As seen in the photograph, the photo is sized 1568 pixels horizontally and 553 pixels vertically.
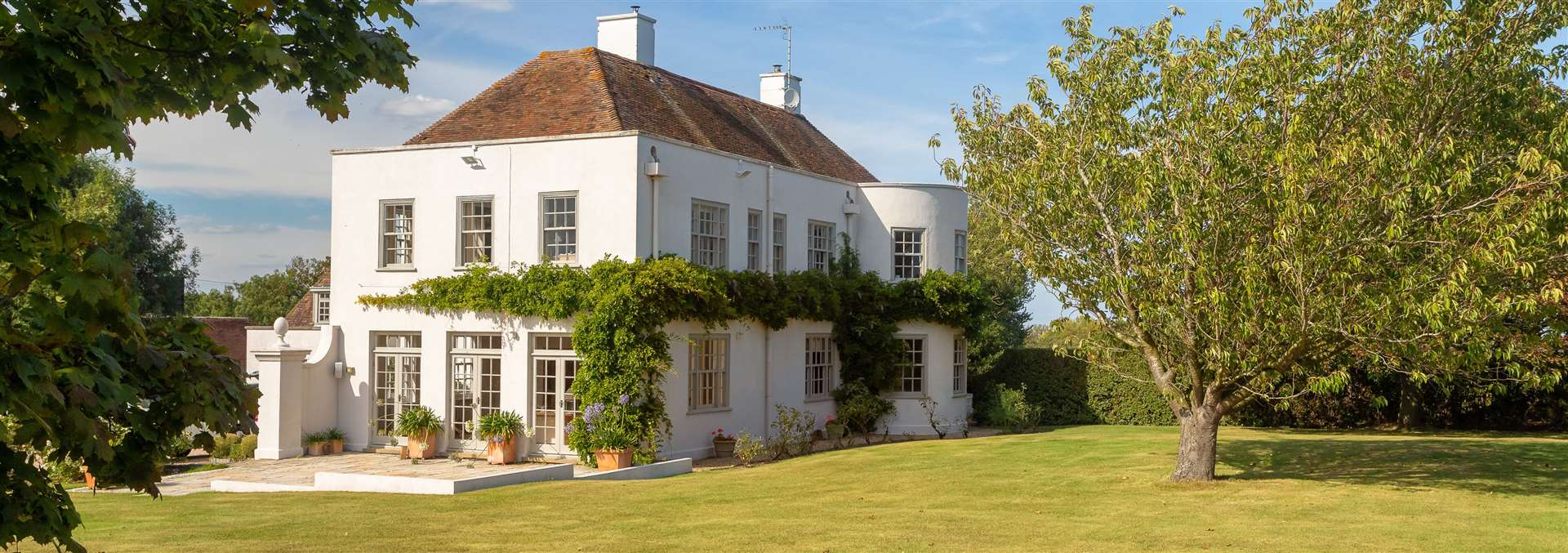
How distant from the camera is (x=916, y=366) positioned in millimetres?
30109

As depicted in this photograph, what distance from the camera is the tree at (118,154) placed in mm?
5570

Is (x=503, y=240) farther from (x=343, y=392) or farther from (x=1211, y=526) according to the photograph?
(x=1211, y=526)

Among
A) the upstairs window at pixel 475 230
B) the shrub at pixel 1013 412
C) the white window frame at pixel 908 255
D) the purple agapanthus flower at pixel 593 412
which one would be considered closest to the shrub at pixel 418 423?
the upstairs window at pixel 475 230

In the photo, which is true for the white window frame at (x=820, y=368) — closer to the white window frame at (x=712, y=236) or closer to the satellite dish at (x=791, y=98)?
the white window frame at (x=712, y=236)

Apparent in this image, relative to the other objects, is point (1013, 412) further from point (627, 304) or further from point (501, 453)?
point (501, 453)

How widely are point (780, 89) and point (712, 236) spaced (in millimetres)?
10930

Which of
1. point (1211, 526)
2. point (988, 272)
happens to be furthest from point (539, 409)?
point (988, 272)

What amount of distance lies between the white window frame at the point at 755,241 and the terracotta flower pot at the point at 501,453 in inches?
242

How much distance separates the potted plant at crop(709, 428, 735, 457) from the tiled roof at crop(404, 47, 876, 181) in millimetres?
5704

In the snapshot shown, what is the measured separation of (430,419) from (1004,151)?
11.5m

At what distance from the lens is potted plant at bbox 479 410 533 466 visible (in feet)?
73.9

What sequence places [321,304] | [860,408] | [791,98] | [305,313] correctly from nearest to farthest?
[860,408] < [791,98] < [321,304] < [305,313]

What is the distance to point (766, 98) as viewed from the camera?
115ft

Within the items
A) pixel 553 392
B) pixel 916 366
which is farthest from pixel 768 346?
pixel 916 366
